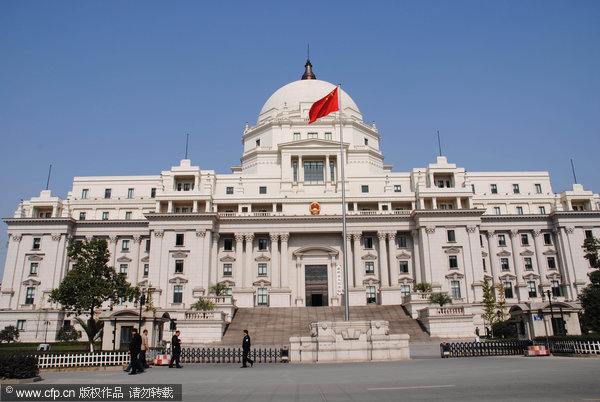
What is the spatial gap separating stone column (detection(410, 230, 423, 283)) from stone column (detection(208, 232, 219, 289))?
2666 centimetres

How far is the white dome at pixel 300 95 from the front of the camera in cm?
7975

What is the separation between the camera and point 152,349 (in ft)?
94.7

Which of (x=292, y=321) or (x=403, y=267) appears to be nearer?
(x=292, y=321)

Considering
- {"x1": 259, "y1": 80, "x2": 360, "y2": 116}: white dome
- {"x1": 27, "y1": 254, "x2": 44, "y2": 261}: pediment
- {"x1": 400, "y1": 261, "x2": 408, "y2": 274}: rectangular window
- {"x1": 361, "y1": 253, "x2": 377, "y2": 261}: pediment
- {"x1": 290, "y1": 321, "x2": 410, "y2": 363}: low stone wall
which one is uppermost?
{"x1": 259, "y1": 80, "x2": 360, "y2": 116}: white dome

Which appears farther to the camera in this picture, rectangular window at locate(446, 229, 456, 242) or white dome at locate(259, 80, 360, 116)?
white dome at locate(259, 80, 360, 116)

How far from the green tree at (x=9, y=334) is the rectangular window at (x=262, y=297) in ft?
96.3

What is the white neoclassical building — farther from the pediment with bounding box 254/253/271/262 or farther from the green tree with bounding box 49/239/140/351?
the green tree with bounding box 49/239/140/351

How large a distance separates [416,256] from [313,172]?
1906 centimetres

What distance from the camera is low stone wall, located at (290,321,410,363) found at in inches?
1017

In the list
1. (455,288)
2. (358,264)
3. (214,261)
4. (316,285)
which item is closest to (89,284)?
(214,261)

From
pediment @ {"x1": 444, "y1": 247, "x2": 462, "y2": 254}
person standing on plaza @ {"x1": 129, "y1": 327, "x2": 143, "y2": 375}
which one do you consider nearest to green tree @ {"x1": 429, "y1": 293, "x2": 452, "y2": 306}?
pediment @ {"x1": 444, "y1": 247, "x2": 462, "y2": 254}

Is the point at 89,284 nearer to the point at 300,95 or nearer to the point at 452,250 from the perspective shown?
the point at 452,250

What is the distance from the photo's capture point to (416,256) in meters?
62.3

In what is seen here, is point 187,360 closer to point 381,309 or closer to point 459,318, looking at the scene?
point 459,318
